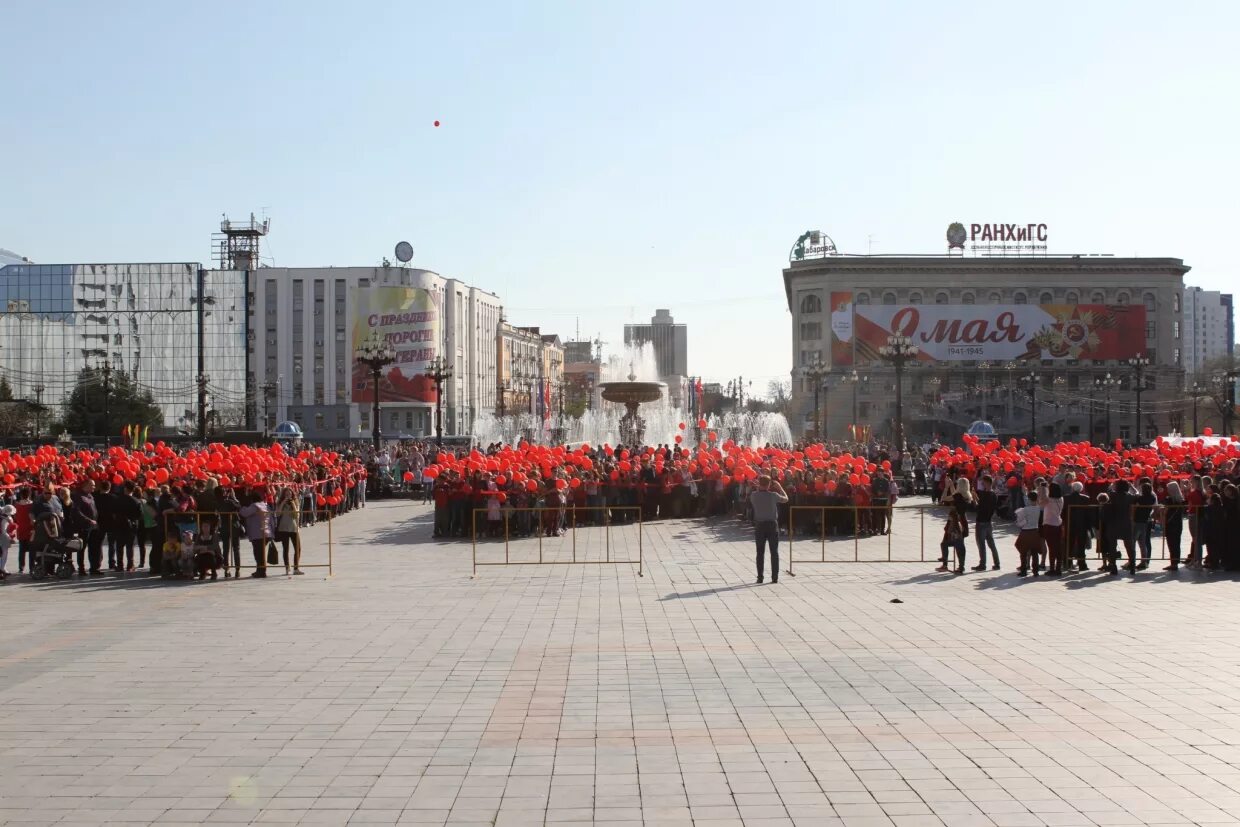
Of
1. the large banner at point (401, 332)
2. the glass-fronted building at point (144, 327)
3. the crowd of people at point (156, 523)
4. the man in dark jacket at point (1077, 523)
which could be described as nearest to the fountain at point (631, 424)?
the large banner at point (401, 332)

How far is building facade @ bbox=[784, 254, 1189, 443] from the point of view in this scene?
100 metres

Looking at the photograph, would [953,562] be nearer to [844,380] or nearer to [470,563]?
[470,563]

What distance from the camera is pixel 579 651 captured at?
39.4ft

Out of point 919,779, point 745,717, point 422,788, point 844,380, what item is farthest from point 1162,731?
point 844,380

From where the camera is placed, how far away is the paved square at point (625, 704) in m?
7.14

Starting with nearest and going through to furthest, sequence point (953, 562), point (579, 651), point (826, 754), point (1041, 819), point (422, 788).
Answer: point (1041, 819) → point (422, 788) → point (826, 754) → point (579, 651) → point (953, 562)

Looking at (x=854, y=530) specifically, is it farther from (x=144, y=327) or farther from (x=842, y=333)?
(x=144, y=327)

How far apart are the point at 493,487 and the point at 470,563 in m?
3.97

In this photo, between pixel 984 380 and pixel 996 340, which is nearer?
pixel 996 340

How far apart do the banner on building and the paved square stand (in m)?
86.5

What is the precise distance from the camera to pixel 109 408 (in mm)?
77688

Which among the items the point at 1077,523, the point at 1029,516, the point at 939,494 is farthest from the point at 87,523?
the point at 939,494

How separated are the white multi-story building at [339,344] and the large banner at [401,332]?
3.3 inches

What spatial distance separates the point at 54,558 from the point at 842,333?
90.1m
